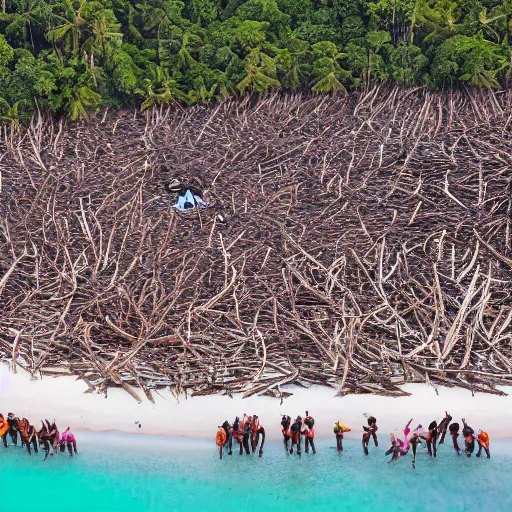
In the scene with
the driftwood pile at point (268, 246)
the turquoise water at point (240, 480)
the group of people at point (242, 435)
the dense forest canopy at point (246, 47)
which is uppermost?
the dense forest canopy at point (246, 47)

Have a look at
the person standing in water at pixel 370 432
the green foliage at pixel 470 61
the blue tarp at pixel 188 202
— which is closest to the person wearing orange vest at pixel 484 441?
the person standing in water at pixel 370 432

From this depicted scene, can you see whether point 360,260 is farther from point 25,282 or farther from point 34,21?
point 34,21

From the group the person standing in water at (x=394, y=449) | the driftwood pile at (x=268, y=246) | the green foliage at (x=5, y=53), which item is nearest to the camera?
the person standing in water at (x=394, y=449)

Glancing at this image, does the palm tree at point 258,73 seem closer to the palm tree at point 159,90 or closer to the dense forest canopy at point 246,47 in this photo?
the dense forest canopy at point 246,47

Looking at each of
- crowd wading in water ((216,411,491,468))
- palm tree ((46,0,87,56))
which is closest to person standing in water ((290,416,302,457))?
crowd wading in water ((216,411,491,468))

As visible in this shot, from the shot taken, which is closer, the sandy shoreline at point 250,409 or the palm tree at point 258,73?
the sandy shoreline at point 250,409
